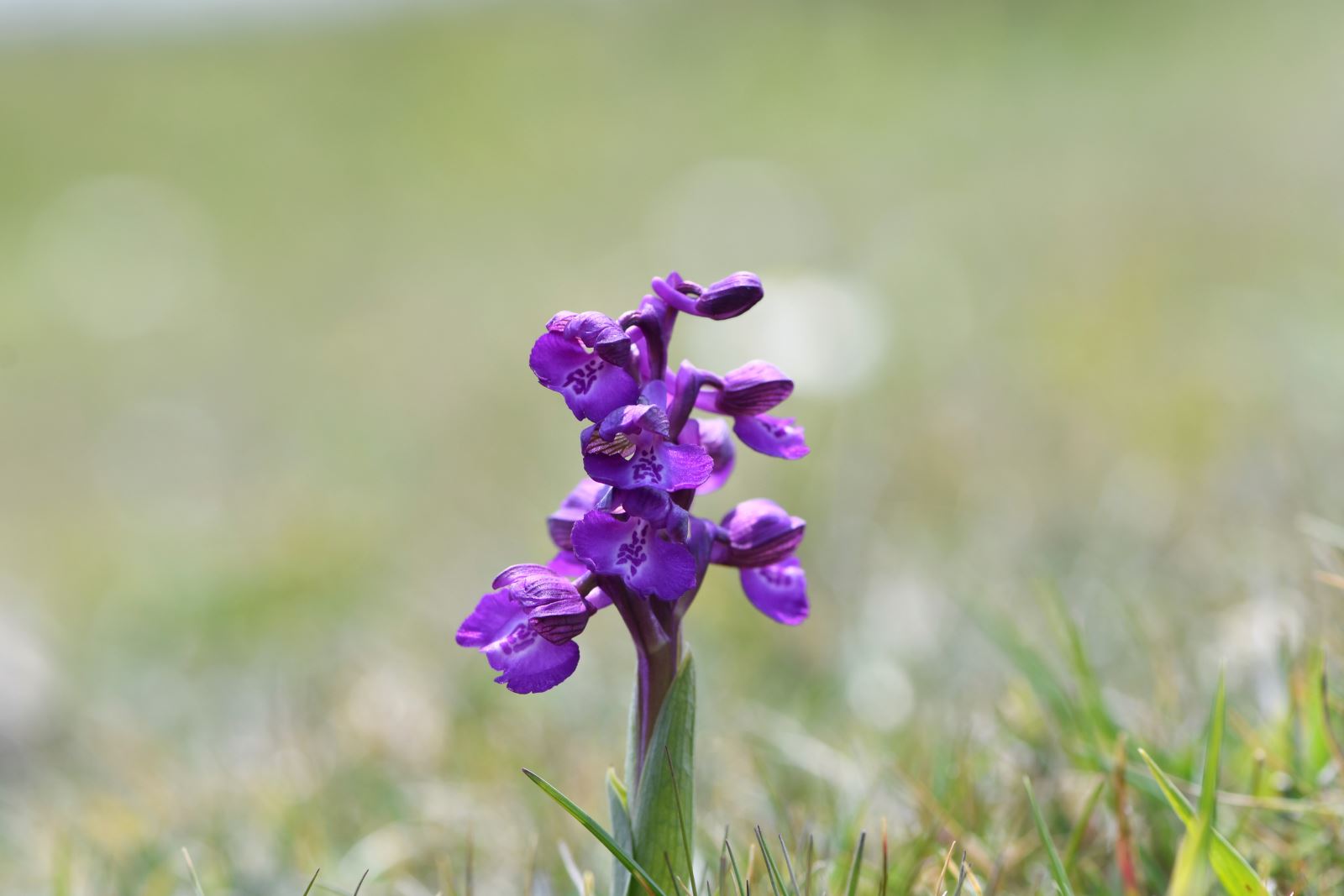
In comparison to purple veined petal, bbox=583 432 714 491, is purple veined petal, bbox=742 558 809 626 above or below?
below

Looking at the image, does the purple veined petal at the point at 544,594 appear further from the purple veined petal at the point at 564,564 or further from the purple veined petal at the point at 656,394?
the purple veined petal at the point at 656,394

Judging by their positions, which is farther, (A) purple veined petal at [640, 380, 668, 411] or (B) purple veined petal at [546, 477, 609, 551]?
(B) purple veined petal at [546, 477, 609, 551]

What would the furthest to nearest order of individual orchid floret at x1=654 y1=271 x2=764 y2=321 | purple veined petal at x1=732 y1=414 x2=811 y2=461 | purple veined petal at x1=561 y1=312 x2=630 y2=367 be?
purple veined petal at x1=732 y1=414 x2=811 y2=461, individual orchid floret at x1=654 y1=271 x2=764 y2=321, purple veined petal at x1=561 y1=312 x2=630 y2=367

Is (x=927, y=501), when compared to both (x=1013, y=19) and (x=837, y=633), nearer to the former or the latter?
(x=837, y=633)

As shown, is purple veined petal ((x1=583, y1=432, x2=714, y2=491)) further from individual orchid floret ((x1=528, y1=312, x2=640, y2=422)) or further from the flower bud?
the flower bud

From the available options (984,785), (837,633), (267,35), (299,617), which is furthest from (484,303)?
(267,35)

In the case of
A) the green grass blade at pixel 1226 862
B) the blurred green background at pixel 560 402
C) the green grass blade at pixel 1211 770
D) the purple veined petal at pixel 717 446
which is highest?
the purple veined petal at pixel 717 446

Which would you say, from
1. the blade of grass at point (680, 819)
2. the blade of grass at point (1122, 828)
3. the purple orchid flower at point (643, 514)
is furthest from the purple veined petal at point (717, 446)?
the blade of grass at point (1122, 828)

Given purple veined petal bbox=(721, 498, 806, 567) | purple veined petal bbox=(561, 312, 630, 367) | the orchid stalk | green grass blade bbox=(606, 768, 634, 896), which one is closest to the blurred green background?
green grass blade bbox=(606, 768, 634, 896)
